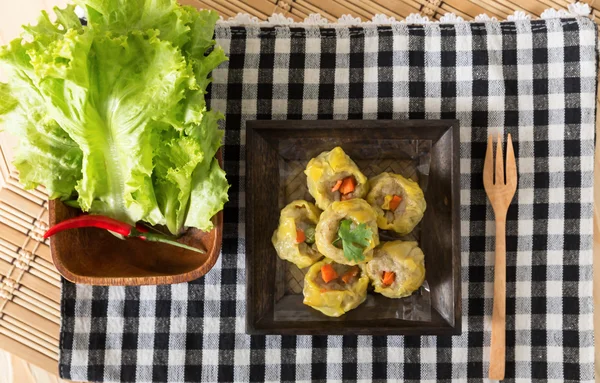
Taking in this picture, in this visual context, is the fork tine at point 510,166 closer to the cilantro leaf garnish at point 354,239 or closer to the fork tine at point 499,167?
the fork tine at point 499,167

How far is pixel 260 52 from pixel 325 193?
0.57 meters

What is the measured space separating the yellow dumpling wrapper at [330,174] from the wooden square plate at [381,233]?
0.28 feet

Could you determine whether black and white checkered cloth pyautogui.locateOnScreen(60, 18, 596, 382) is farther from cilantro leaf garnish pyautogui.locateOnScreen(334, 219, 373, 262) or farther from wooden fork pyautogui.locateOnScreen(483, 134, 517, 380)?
cilantro leaf garnish pyautogui.locateOnScreen(334, 219, 373, 262)

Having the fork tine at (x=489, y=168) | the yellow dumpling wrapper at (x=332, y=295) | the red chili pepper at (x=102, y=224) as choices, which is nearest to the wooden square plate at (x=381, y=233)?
the yellow dumpling wrapper at (x=332, y=295)

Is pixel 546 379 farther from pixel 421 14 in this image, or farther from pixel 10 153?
pixel 10 153

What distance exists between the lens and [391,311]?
1.87 metres

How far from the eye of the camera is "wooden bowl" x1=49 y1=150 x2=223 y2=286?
1.71 m

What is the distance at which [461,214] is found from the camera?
197cm

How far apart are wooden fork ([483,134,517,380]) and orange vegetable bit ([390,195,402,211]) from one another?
0.34m

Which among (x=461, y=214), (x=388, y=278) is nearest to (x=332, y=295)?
(x=388, y=278)

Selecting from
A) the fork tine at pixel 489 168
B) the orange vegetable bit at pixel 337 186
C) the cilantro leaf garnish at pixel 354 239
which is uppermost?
the fork tine at pixel 489 168

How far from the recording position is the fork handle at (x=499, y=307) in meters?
1.92

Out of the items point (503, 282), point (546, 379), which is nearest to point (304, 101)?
point (503, 282)

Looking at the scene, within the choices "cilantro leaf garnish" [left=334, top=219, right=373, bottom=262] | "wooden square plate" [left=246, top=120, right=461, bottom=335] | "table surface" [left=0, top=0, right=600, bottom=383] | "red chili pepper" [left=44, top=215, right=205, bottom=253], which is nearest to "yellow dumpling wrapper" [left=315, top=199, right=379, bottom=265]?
"cilantro leaf garnish" [left=334, top=219, right=373, bottom=262]
